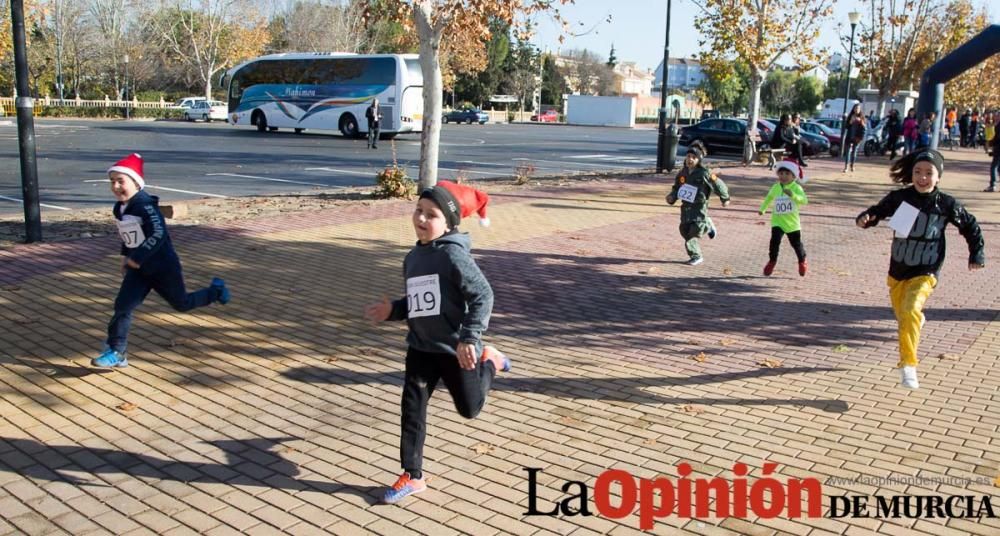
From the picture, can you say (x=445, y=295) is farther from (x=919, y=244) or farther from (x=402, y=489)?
→ (x=919, y=244)

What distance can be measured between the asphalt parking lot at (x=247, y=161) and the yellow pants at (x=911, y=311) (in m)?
10.0

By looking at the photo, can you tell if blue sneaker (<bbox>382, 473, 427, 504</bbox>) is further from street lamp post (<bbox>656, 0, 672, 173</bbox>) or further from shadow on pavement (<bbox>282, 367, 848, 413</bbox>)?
street lamp post (<bbox>656, 0, 672, 173</bbox>)

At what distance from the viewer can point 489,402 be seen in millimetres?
5355

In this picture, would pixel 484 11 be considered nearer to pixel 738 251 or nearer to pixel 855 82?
pixel 738 251

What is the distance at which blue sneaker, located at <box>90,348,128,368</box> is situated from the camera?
5562mm

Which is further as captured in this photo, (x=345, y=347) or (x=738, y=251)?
(x=738, y=251)

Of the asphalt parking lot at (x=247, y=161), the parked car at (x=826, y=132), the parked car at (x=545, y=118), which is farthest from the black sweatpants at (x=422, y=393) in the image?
the parked car at (x=545, y=118)

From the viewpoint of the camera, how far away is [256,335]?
664cm

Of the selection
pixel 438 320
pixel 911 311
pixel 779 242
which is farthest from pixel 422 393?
pixel 779 242

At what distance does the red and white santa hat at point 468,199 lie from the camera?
151 inches

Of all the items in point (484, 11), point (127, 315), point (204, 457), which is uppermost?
point (484, 11)

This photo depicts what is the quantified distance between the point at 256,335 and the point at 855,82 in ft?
331

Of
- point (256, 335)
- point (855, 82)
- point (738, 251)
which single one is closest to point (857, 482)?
point (256, 335)

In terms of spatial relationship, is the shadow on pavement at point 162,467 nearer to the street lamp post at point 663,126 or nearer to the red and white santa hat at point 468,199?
the red and white santa hat at point 468,199
